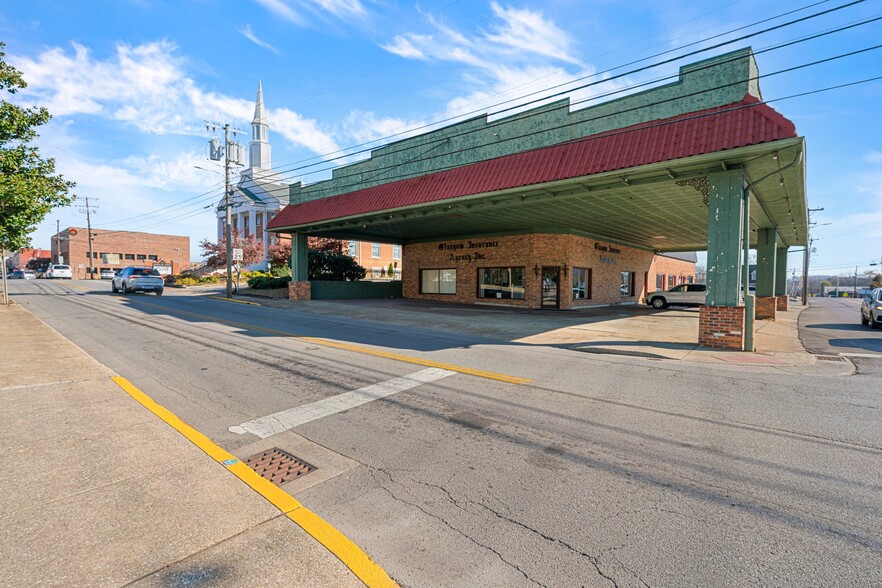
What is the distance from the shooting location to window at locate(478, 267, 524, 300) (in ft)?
76.3

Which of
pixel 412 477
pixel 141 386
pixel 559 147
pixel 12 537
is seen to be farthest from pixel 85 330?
pixel 559 147

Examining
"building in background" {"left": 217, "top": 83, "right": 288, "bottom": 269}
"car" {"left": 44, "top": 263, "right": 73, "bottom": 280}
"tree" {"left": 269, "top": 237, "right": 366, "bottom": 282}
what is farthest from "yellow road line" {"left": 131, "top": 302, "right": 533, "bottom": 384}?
"car" {"left": 44, "top": 263, "right": 73, "bottom": 280}

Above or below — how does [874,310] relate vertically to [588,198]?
below

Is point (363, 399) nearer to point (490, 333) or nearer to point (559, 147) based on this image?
point (490, 333)

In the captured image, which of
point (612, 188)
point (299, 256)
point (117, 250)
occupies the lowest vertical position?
point (299, 256)

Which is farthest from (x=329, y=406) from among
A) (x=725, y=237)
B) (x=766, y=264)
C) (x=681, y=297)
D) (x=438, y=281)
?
(x=681, y=297)

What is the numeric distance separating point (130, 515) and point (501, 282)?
863 inches

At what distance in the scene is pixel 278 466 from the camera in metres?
3.86

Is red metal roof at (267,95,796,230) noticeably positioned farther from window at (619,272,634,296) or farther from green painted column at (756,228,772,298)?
window at (619,272,634,296)

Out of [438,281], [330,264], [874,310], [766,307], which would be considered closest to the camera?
[874,310]

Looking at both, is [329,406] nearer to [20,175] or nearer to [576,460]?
[576,460]

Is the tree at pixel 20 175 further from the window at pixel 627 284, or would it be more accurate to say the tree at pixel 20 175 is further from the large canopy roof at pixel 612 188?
the window at pixel 627 284

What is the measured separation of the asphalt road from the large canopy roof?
16.7 ft

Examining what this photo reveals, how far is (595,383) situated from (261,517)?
5278 millimetres
